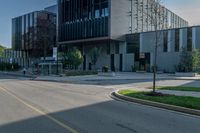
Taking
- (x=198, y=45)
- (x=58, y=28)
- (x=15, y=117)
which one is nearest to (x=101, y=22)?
(x=58, y=28)

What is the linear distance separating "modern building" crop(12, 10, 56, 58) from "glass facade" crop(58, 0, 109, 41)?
186 inches

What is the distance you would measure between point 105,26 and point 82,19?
9245mm

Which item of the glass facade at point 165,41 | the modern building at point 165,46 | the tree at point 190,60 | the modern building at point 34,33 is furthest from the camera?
the modern building at point 34,33

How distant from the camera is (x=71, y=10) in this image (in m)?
80.9

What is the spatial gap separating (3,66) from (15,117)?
89.6 metres

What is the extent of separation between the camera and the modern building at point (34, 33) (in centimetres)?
8525

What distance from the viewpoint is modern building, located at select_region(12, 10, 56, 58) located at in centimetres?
8525

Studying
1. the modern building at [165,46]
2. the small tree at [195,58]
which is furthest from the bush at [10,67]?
the small tree at [195,58]

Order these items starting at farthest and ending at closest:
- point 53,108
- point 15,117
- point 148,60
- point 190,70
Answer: point 148,60 → point 190,70 → point 53,108 → point 15,117

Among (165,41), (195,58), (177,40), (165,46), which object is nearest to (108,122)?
(195,58)

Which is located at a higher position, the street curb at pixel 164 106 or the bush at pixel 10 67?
the bush at pixel 10 67

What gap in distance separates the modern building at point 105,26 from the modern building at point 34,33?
5.26 meters

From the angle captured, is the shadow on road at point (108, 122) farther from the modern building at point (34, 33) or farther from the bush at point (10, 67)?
the bush at point (10, 67)

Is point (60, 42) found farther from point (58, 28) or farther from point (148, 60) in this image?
point (148, 60)
